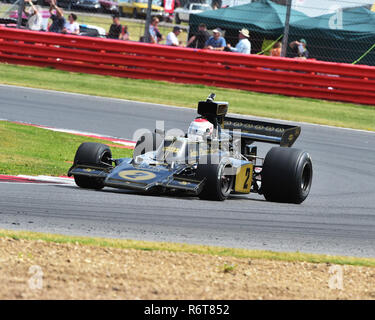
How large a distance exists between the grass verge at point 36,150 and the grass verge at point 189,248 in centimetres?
308

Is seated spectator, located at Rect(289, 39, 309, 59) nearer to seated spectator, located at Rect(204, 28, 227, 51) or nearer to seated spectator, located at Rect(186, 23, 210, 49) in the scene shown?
seated spectator, located at Rect(204, 28, 227, 51)

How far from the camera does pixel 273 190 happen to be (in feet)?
30.0

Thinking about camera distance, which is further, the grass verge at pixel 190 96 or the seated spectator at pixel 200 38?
the seated spectator at pixel 200 38

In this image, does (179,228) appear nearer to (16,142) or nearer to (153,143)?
(153,143)

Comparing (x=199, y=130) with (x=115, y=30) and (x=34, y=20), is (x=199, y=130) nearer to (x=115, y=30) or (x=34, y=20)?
(x=115, y=30)

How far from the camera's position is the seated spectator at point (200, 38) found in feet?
65.2

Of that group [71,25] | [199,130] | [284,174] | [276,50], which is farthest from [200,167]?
[71,25]

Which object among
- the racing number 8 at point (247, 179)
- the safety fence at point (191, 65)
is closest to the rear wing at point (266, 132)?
the racing number 8 at point (247, 179)

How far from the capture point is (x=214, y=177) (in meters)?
8.55

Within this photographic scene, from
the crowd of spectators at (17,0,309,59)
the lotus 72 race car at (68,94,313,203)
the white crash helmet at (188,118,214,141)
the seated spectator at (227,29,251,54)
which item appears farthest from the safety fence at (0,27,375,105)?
the white crash helmet at (188,118,214,141)

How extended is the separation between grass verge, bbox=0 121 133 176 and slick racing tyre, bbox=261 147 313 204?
8.71 feet

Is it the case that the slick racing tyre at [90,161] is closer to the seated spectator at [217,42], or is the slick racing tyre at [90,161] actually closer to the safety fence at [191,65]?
the safety fence at [191,65]
